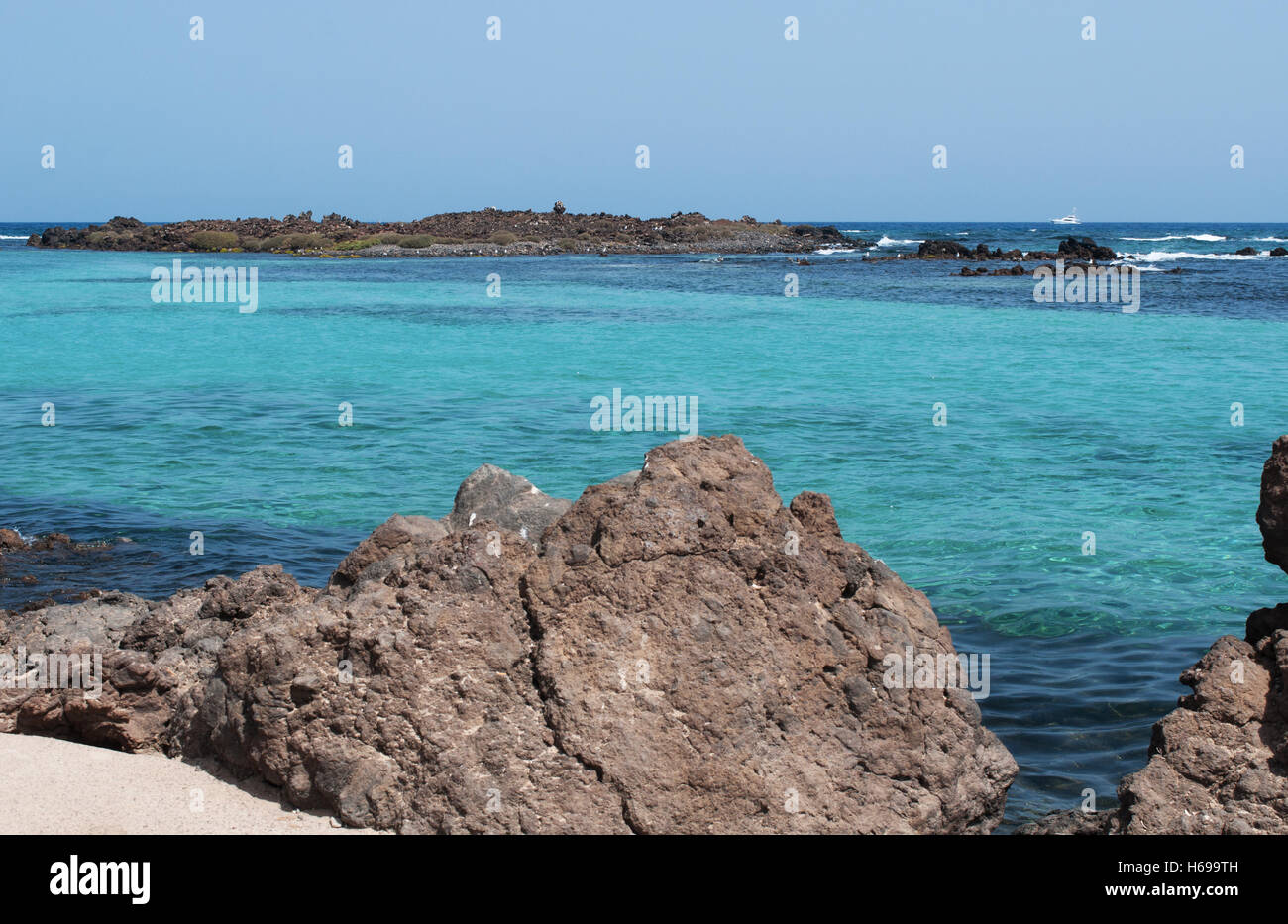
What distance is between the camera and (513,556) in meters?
4.88

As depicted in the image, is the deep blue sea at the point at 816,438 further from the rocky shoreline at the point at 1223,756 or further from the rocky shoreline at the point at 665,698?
the rocky shoreline at the point at 665,698

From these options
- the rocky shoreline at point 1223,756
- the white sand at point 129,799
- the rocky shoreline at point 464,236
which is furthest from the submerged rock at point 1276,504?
the rocky shoreline at point 464,236

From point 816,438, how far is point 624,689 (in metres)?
11.8

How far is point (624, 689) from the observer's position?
14.6 ft

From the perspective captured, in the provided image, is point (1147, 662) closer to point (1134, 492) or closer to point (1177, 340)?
point (1134, 492)

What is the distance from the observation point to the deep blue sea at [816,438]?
872 centimetres

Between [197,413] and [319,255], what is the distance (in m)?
54.3

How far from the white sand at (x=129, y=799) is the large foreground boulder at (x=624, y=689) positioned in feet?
0.42

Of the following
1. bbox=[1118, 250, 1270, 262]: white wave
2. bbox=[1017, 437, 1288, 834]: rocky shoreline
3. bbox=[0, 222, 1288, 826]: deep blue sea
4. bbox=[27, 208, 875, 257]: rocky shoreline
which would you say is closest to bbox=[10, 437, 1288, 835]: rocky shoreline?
bbox=[1017, 437, 1288, 834]: rocky shoreline

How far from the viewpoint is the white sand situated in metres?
4.36

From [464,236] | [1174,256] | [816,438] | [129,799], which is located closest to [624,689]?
[129,799]

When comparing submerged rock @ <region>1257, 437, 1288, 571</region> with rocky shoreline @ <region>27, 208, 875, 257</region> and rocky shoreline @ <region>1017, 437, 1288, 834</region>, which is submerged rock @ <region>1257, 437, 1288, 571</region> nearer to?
rocky shoreline @ <region>1017, 437, 1288, 834</region>

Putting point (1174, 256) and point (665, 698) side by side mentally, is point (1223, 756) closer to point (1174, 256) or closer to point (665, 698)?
point (665, 698)

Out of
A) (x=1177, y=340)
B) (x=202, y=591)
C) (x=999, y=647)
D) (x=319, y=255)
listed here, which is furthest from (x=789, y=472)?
(x=319, y=255)
